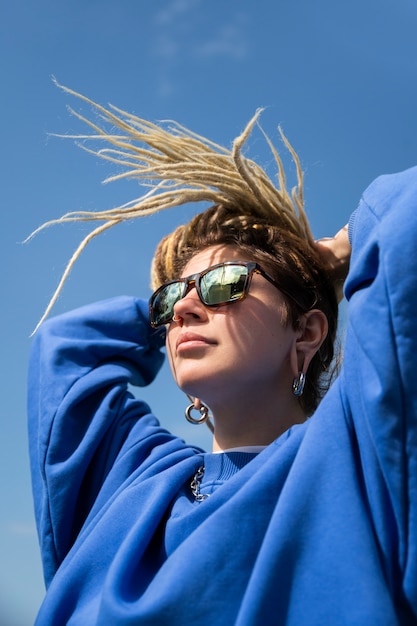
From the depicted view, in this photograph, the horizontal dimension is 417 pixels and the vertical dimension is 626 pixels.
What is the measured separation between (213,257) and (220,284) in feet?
0.70

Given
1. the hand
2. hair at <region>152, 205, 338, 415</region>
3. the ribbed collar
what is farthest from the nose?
the hand

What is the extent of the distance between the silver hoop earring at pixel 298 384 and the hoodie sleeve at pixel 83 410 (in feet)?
1.67

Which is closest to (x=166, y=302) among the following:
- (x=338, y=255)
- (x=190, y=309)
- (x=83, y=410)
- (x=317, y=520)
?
(x=190, y=309)

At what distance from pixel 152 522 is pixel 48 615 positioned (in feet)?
1.15

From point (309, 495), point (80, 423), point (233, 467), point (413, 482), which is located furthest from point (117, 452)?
point (413, 482)

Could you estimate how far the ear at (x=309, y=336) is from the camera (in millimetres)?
2314

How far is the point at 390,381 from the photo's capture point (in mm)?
1381

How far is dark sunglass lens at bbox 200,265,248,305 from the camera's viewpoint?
7.12 ft

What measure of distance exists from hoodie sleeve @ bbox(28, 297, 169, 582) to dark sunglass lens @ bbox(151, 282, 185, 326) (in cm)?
35

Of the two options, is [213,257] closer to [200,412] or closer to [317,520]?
[200,412]

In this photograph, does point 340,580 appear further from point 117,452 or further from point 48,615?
point 117,452

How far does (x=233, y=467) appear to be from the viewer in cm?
213

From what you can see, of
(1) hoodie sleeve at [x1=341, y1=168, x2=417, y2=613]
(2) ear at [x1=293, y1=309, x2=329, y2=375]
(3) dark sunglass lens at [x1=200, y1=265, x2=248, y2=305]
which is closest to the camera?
(1) hoodie sleeve at [x1=341, y1=168, x2=417, y2=613]

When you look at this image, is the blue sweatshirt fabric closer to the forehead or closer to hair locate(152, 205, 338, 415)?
hair locate(152, 205, 338, 415)
